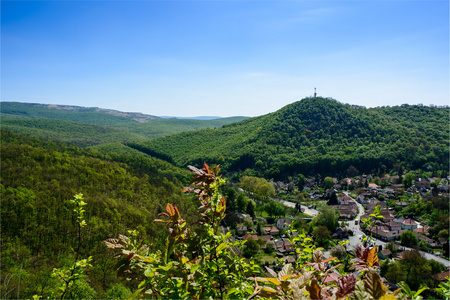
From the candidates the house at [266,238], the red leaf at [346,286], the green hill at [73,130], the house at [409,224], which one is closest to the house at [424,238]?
the house at [409,224]

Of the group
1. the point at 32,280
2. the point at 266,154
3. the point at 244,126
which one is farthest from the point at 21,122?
the point at 32,280

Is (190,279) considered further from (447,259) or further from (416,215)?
(416,215)

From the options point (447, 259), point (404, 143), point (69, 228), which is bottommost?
point (447, 259)

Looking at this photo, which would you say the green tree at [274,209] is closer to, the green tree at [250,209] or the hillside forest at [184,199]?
the hillside forest at [184,199]

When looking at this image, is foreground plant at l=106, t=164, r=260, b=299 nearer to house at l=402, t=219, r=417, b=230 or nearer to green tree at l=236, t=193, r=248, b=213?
green tree at l=236, t=193, r=248, b=213

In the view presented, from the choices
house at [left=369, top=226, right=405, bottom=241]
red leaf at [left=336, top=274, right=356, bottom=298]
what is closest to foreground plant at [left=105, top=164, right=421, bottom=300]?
red leaf at [left=336, top=274, right=356, bottom=298]

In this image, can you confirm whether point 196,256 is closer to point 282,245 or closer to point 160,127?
point 282,245
